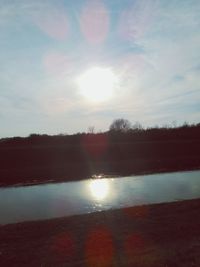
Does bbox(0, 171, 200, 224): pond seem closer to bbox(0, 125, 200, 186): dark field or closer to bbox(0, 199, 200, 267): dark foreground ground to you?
bbox(0, 199, 200, 267): dark foreground ground

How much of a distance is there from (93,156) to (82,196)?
113 ft

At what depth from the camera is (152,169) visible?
162 feet

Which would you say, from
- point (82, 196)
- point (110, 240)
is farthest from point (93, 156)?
point (110, 240)

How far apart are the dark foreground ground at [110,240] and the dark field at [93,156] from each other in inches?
869

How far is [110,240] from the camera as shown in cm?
1409

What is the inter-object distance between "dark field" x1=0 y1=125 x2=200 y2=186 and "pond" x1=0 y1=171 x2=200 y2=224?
7.09m

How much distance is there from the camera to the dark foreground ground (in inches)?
455

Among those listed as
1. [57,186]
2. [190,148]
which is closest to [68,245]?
[57,186]

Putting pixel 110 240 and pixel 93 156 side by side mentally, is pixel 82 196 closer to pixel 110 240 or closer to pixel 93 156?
pixel 110 240

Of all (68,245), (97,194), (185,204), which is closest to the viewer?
(68,245)

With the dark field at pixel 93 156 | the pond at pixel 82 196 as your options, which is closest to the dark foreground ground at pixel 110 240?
the pond at pixel 82 196

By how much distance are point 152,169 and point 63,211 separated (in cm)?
2750

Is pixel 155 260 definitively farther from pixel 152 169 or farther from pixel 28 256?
pixel 152 169

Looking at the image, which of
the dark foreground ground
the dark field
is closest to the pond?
the dark foreground ground
